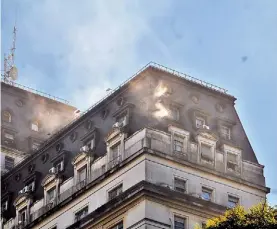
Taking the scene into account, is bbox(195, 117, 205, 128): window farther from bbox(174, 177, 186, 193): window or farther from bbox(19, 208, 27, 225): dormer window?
bbox(19, 208, 27, 225): dormer window

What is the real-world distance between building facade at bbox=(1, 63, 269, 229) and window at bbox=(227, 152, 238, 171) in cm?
9

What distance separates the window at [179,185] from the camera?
93056mm

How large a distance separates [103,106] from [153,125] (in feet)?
30.6

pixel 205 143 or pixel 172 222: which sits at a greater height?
pixel 205 143

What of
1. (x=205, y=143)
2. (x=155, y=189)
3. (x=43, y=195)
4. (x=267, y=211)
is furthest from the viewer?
(x=43, y=195)

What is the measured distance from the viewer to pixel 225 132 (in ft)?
331

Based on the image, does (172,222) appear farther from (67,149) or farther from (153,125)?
(67,149)

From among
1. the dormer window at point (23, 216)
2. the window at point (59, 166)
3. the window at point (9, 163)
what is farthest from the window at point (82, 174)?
the window at point (9, 163)

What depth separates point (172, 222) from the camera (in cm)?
9069

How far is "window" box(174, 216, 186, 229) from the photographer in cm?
9112

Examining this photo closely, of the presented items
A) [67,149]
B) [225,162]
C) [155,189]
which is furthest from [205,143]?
[67,149]

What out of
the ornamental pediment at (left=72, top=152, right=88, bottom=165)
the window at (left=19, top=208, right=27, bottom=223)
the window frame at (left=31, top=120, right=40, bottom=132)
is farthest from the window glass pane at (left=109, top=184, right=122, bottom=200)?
the window frame at (left=31, top=120, right=40, bottom=132)

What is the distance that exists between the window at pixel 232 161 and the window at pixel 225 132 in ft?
7.74

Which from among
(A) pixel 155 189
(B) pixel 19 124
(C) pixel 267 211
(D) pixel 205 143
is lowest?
(C) pixel 267 211
